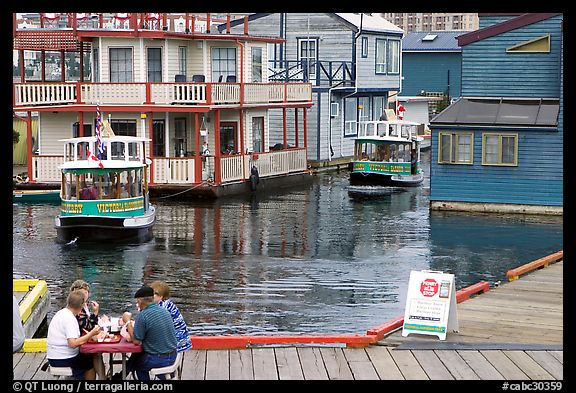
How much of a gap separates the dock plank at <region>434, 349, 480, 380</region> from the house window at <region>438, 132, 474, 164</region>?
20.1 m

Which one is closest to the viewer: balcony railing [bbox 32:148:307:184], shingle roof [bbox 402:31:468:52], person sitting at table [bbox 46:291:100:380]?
person sitting at table [bbox 46:291:100:380]

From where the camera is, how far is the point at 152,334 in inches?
446

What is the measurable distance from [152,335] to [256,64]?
3315 centimetres

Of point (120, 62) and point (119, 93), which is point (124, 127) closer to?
point (119, 93)

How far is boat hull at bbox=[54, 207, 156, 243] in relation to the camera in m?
27.3

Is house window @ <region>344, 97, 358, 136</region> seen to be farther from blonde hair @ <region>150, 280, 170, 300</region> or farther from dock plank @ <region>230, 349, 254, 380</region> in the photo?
blonde hair @ <region>150, 280, 170, 300</region>

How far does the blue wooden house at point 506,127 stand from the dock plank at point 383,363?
1974cm

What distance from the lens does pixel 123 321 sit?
11.9 m

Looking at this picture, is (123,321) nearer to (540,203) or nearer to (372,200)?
(540,203)

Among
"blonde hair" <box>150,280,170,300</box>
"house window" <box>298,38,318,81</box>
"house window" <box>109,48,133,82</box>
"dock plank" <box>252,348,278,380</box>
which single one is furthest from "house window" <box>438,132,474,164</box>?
"blonde hair" <box>150,280,170,300</box>

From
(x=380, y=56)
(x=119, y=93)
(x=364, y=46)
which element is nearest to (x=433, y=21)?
(x=380, y=56)

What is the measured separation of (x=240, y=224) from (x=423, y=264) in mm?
7669
